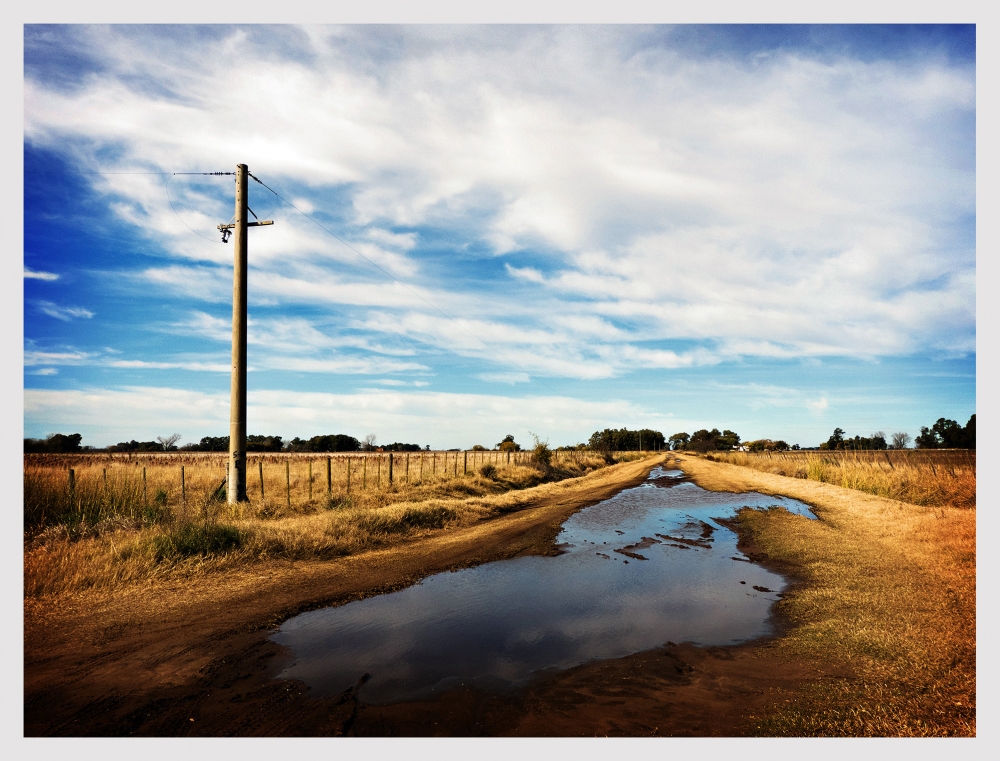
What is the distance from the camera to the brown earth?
433 cm

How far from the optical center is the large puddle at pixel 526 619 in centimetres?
543

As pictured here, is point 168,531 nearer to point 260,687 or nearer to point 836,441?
point 260,687

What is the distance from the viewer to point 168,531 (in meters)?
9.70

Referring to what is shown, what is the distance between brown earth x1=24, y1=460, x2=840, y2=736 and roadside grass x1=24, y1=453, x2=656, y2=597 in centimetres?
96

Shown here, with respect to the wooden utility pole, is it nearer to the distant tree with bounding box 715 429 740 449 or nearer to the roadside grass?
the roadside grass

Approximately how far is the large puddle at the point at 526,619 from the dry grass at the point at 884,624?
80 cm

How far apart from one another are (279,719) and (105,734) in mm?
1302

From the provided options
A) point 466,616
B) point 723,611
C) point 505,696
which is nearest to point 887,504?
point 723,611

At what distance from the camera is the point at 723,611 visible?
7590 mm

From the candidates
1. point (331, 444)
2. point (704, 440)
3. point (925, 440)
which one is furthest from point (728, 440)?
point (331, 444)

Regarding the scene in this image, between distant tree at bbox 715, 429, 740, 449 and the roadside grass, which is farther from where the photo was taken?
distant tree at bbox 715, 429, 740, 449

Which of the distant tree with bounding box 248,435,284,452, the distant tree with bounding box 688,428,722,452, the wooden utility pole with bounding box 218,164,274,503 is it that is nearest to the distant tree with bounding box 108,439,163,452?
the distant tree with bounding box 248,435,284,452

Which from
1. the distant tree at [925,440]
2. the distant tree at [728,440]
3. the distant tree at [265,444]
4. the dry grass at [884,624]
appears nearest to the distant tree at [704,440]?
the distant tree at [728,440]

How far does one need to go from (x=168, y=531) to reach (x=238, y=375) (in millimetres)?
5657
